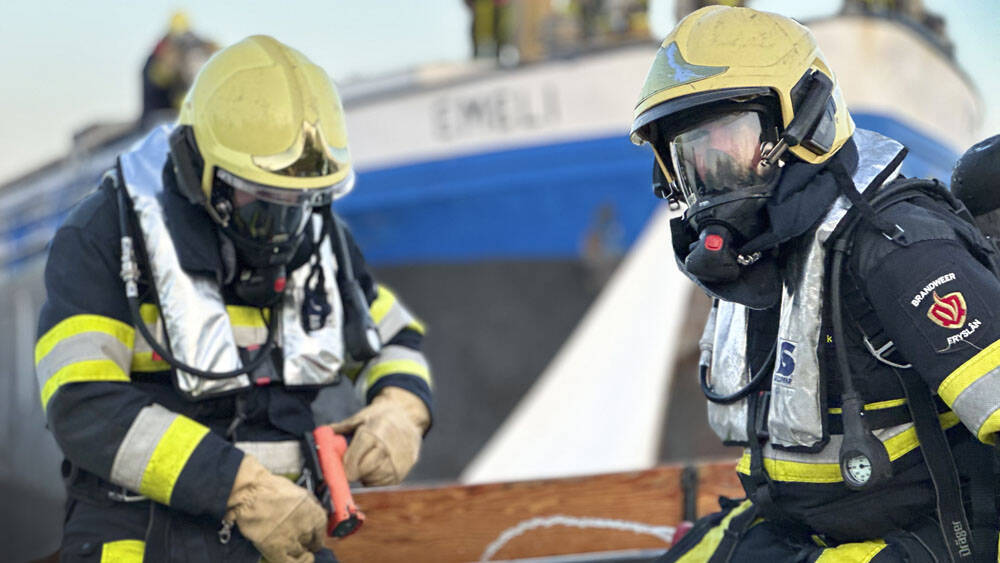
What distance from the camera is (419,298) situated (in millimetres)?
12109

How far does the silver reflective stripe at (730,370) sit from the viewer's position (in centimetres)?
237

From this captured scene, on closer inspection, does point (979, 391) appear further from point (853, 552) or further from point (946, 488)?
point (853, 552)

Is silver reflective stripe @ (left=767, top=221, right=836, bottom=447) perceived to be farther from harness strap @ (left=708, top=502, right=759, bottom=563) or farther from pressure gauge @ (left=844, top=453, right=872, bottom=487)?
harness strap @ (left=708, top=502, right=759, bottom=563)

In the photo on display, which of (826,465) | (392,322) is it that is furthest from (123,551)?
(826,465)

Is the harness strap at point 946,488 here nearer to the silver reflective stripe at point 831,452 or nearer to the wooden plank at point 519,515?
the silver reflective stripe at point 831,452

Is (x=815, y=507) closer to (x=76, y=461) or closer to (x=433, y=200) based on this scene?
(x=76, y=461)

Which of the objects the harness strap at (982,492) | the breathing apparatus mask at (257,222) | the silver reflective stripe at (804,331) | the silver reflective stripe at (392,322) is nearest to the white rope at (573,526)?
the silver reflective stripe at (392,322)

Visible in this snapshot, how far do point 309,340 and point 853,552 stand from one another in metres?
1.39

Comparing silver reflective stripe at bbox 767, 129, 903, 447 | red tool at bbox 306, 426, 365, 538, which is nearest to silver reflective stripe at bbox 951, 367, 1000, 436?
silver reflective stripe at bbox 767, 129, 903, 447

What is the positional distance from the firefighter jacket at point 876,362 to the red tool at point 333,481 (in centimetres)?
94

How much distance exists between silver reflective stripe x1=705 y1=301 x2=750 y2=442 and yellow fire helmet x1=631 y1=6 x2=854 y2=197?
38 cm

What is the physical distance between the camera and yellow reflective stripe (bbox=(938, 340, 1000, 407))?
1957 millimetres

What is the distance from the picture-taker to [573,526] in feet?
11.8

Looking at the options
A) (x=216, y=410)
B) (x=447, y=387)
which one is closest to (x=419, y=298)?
(x=447, y=387)
